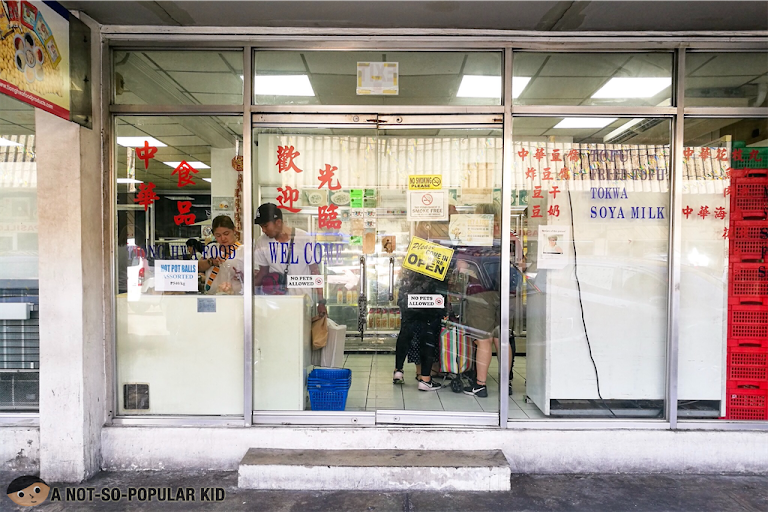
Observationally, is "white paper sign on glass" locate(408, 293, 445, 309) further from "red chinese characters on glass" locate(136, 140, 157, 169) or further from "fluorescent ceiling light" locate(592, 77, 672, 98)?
"red chinese characters on glass" locate(136, 140, 157, 169)

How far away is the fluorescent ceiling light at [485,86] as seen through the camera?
3.59m

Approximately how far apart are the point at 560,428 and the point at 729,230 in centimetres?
206

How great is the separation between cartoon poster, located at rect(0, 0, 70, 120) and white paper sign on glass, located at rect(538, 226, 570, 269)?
3562 mm

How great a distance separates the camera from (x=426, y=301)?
4102 mm

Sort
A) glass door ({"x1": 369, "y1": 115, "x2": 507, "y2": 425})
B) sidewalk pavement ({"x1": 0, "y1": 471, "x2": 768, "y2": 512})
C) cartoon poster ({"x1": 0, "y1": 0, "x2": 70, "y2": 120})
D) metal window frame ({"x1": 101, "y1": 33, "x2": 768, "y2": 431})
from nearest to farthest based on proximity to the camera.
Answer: cartoon poster ({"x1": 0, "y1": 0, "x2": 70, "y2": 120})
sidewalk pavement ({"x1": 0, "y1": 471, "x2": 768, "y2": 512})
metal window frame ({"x1": 101, "y1": 33, "x2": 768, "y2": 431})
glass door ({"x1": 369, "y1": 115, "x2": 507, "y2": 425})

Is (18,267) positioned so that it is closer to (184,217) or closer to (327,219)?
(184,217)

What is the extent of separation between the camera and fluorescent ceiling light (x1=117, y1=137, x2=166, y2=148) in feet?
11.9

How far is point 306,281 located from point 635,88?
303cm

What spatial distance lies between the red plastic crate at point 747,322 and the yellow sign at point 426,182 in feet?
8.26

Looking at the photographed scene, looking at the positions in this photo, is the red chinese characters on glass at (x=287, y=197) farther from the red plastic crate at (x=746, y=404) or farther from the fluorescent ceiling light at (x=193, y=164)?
the red plastic crate at (x=746, y=404)

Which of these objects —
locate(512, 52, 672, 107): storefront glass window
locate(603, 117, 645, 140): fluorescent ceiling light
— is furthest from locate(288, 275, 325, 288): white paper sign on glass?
locate(603, 117, 645, 140): fluorescent ceiling light

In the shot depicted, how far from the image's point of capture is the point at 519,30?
3447mm

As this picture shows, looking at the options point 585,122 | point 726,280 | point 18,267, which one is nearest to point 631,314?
point 726,280

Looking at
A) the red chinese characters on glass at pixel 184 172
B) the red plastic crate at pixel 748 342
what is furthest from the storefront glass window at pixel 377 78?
the red plastic crate at pixel 748 342
